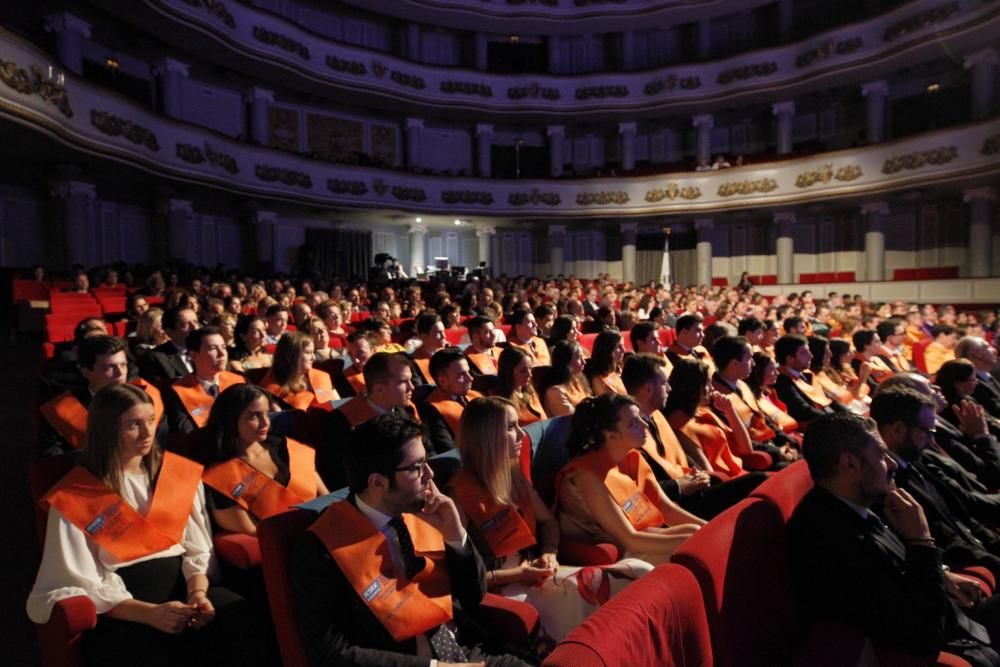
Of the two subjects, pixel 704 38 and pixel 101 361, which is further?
pixel 704 38

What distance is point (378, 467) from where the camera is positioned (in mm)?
1960

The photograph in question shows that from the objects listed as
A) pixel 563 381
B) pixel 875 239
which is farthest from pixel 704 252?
pixel 563 381

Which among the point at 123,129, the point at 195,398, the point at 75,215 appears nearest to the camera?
the point at 195,398

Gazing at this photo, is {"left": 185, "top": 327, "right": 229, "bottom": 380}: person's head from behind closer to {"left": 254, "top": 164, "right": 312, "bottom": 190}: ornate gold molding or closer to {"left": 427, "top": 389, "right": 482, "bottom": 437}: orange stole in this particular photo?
{"left": 427, "top": 389, "right": 482, "bottom": 437}: orange stole

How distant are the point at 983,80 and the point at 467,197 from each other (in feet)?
43.2

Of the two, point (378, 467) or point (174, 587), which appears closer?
point (378, 467)

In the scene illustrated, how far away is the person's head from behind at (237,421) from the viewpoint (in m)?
2.72

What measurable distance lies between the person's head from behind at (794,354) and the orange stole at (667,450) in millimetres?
1830

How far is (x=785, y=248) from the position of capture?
19.7 metres

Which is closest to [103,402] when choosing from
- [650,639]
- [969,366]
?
[650,639]

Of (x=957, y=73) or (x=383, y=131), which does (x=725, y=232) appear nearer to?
(x=957, y=73)

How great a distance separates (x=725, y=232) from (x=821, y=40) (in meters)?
6.05

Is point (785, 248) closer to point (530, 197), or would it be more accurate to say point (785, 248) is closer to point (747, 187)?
point (747, 187)

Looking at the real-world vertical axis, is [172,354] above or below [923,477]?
above
